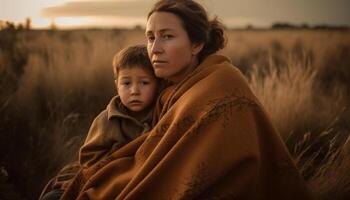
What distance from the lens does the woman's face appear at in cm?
275

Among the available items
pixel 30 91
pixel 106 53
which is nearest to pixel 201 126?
pixel 30 91

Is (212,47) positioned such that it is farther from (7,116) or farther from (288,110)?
(7,116)

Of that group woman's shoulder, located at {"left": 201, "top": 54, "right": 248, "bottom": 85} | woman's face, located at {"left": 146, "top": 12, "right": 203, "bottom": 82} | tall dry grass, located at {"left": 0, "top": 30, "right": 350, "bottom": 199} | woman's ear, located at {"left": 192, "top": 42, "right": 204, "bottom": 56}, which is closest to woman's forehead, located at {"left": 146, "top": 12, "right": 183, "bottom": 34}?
woman's face, located at {"left": 146, "top": 12, "right": 203, "bottom": 82}

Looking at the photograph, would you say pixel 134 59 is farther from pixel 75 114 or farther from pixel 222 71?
pixel 75 114

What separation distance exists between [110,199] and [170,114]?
1.74 ft

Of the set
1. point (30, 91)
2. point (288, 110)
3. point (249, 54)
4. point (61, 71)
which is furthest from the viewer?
point (249, 54)

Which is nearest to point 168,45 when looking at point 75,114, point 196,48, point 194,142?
point 196,48

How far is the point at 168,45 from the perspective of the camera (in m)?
2.74

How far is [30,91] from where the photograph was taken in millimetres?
6547

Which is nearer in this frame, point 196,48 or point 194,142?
point 194,142

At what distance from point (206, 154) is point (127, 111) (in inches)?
33.6

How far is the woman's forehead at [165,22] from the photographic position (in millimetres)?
2756

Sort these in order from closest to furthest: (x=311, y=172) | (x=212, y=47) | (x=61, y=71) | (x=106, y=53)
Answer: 1. (x=212, y=47)
2. (x=311, y=172)
3. (x=61, y=71)
4. (x=106, y=53)

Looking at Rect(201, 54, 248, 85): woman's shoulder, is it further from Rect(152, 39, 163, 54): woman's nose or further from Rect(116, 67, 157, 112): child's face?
Rect(116, 67, 157, 112): child's face
